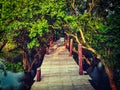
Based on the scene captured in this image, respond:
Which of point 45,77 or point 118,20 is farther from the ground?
point 118,20

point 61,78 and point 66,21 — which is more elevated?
point 66,21

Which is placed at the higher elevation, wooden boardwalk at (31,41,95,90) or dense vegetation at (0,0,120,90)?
dense vegetation at (0,0,120,90)

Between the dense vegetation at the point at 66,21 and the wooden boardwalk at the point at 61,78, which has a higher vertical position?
the dense vegetation at the point at 66,21

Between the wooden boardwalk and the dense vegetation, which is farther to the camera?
the dense vegetation

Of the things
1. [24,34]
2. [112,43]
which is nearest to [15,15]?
[24,34]

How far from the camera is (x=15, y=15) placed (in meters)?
17.3

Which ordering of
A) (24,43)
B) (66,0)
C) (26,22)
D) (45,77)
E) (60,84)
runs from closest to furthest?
(60,84), (45,77), (26,22), (66,0), (24,43)

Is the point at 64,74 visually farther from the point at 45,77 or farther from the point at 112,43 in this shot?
the point at 112,43

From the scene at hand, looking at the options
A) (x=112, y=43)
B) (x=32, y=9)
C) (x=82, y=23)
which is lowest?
(x=112, y=43)

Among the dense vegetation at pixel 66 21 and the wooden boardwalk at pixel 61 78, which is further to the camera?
the dense vegetation at pixel 66 21

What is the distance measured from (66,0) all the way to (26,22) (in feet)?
15.9

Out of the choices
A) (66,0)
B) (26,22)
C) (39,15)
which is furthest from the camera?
(66,0)

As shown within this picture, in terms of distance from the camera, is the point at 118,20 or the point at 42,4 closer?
the point at 118,20

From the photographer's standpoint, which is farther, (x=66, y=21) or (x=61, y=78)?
(x=66, y=21)
